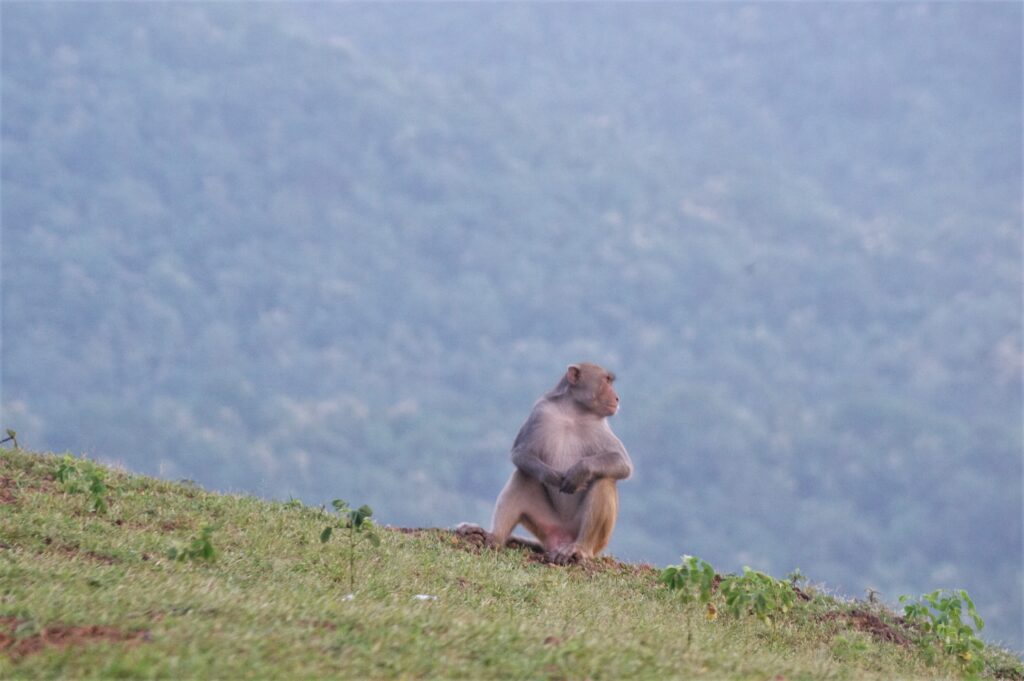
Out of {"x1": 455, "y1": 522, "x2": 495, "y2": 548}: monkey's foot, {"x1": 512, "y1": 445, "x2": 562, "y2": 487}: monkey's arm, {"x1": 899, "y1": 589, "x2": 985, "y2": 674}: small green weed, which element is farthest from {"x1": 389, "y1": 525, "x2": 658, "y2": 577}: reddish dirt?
A: {"x1": 899, "y1": 589, "x2": 985, "y2": 674}: small green weed

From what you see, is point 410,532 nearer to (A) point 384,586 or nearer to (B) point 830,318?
(A) point 384,586

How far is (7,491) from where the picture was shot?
1205 cm

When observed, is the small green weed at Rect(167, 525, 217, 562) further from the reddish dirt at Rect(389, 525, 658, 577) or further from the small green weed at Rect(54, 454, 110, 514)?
the reddish dirt at Rect(389, 525, 658, 577)

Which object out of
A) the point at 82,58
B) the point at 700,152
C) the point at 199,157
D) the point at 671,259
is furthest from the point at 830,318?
the point at 82,58

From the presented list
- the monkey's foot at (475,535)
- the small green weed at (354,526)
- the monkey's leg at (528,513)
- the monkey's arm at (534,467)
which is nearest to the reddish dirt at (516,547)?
the monkey's foot at (475,535)

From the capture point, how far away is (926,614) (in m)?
12.0

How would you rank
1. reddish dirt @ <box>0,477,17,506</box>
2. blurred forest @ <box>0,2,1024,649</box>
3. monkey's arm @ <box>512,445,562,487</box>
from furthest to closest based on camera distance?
1. blurred forest @ <box>0,2,1024,649</box>
2. monkey's arm @ <box>512,445,562,487</box>
3. reddish dirt @ <box>0,477,17,506</box>

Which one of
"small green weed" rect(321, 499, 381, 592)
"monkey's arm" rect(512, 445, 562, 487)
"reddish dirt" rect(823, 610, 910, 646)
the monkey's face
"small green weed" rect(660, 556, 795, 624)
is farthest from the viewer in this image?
the monkey's face

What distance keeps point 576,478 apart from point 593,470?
161 mm

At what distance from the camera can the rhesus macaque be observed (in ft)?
44.3

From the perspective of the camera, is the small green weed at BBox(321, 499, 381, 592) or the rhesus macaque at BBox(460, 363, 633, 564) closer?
the small green weed at BBox(321, 499, 381, 592)

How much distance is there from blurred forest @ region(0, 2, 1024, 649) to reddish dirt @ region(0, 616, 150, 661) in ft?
227

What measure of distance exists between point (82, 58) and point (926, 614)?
124 m

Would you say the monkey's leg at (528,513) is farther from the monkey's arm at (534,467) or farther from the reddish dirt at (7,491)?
the reddish dirt at (7,491)
